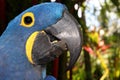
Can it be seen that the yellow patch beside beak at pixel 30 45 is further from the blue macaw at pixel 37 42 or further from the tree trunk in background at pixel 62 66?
the tree trunk in background at pixel 62 66

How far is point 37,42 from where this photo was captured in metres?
1.15

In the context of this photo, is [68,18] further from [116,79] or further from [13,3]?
[116,79]

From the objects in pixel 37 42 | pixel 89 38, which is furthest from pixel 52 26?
pixel 89 38

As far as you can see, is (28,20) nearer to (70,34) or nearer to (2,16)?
(70,34)

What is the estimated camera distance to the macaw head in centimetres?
112

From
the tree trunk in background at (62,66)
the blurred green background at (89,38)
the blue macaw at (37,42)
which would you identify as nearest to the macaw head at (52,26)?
the blue macaw at (37,42)

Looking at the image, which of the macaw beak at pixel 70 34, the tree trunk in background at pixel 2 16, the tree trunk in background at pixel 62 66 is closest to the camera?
the macaw beak at pixel 70 34

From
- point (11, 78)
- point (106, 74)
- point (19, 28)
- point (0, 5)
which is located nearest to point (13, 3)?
point (0, 5)

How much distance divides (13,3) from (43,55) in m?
0.49

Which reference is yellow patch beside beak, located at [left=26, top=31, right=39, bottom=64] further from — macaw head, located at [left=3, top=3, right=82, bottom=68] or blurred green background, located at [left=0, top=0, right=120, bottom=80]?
blurred green background, located at [left=0, top=0, right=120, bottom=80]

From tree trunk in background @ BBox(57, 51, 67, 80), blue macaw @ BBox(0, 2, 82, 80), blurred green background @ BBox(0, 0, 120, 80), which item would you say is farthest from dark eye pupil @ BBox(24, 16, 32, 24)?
tree trunk in background @ BBox(57, 51, 67, 80)

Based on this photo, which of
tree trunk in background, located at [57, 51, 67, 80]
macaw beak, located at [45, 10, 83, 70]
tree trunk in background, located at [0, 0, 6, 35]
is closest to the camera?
macaw beak, located at [45, 10, 83, 70]

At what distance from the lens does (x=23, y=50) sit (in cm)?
115

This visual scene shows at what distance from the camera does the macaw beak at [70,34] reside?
1113 millimetres
